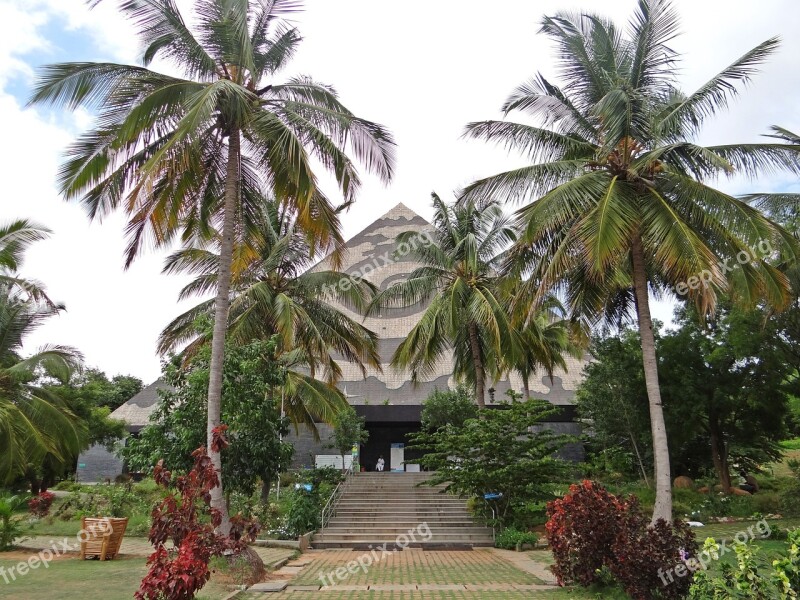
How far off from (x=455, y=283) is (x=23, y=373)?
527 inches

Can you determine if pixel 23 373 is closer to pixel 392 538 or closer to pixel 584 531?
pixel 392 538

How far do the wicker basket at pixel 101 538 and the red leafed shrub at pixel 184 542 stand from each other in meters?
4.74

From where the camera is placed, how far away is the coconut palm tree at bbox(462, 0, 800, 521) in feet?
33.7

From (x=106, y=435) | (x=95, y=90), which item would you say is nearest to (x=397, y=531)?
(x=95, y=90)

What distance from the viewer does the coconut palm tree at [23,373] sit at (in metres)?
14.4

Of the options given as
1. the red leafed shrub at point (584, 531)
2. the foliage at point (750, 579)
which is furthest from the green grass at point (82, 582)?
the foliage at point (750, 579)

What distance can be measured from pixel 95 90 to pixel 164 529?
753 centimetres

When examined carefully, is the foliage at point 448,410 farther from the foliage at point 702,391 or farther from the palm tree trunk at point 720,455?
the palm tree trunk at point 720,455

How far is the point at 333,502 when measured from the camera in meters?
18.7

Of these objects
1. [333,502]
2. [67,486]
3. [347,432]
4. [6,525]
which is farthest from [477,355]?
[67,486]

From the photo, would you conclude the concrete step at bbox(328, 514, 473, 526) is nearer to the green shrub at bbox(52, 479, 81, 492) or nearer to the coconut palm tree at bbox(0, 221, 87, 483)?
the coconut palm tree at bbox(0, 221, 87, 483)

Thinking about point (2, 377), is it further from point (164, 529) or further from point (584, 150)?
point (584, 150)

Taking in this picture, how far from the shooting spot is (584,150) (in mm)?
12664

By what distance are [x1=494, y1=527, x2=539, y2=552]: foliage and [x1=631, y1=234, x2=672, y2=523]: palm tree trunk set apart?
4.37 meters
